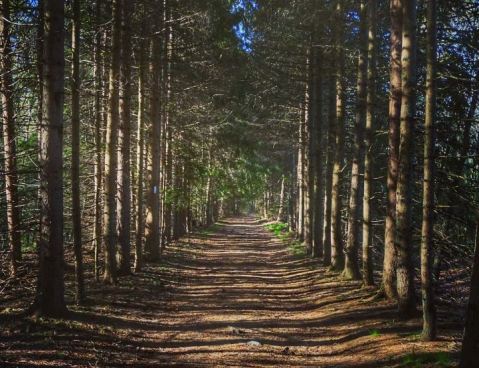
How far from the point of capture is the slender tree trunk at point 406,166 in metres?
8.65

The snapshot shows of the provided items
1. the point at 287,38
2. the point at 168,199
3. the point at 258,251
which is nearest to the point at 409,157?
the point at 287,38

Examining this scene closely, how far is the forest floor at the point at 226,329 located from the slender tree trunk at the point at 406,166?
23.6 inches

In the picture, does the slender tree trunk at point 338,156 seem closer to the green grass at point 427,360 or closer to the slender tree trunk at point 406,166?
the slender tree trunk at point 406,166

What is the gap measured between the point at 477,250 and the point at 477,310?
0.65 meters

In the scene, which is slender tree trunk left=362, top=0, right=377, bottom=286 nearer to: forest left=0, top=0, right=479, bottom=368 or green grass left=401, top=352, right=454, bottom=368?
forest left=0, top=0, right=479, bottom=368

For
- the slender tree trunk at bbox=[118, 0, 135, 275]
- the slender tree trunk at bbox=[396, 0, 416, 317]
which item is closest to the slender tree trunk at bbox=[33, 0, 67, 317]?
the slender tree trunk at bbox=[118, 0, 135, 275]

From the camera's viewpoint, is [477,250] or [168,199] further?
[168,199]

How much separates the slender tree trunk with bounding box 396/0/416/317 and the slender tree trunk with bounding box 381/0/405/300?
947mm

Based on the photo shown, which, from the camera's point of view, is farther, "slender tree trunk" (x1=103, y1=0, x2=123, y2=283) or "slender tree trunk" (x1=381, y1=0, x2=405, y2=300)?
"slender tree trunk" (x1=103, y1=0, x2=123, y2=283)

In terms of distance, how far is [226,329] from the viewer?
9.58m

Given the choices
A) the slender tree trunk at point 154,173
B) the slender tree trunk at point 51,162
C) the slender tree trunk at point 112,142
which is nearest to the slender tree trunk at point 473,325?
the slender tree trunk at point 51,162

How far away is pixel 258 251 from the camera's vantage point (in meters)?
24.8

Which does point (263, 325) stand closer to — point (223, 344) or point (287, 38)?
point (223, 344)

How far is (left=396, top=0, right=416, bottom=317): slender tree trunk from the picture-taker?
28.4 ft
